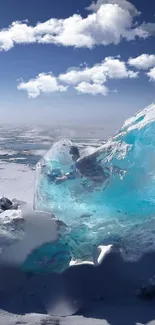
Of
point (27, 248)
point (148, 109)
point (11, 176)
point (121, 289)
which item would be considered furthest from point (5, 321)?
point (11, 176)

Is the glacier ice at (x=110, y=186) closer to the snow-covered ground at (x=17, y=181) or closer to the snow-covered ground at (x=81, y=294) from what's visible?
the snow-covered ground at (x=81, y=294)

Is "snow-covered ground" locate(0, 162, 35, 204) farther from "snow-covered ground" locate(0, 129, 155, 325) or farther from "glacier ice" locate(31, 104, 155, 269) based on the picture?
"snow-covered ground" locate(0, 129, 155, 325)

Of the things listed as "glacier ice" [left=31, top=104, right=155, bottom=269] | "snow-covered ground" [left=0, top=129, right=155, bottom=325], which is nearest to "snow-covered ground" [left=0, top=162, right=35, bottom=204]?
"glacier ice" [left=31, top=104, right=155, bottom=269]

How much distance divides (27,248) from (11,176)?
11029 mm

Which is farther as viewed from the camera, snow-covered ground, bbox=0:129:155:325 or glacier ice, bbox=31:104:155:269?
glacier ice, bbox=31:104:155:269

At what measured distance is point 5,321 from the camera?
12.3 feet

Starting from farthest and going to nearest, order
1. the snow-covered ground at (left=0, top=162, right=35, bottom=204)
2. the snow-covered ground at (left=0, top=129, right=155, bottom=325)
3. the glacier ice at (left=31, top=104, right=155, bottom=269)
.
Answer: the snow-covered ground at (left=0, top=162, right=35, bottom=204) → the glacier ice at (left=31, top=104, right=155, bottom=269) → the snow-covered ground at (left=0, top=129, right=155, bottom=325)

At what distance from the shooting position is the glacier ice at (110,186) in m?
5.43

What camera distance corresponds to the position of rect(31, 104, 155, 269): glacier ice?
5.43 metres

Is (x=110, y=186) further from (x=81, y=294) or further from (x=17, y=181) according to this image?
(x=17, y=181)

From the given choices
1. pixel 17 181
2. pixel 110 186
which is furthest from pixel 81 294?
pixel 17 181

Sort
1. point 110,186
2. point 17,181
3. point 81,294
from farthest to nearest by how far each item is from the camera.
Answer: point 17,181, point 110,186, point 81,294

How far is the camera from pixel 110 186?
5.74 meters

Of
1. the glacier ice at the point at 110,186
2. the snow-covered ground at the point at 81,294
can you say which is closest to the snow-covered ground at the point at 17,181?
the glacier ice at the point at 110,186
